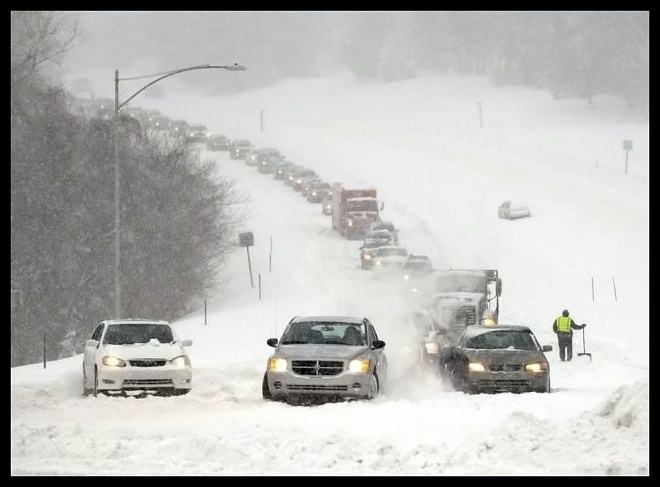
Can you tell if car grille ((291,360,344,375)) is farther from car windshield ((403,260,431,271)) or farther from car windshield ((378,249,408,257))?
car windshield ((378,249,408,257))

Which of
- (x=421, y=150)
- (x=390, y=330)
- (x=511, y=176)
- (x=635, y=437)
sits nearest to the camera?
(x=635, y=437)

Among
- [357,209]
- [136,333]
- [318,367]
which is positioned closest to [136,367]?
[136,333]

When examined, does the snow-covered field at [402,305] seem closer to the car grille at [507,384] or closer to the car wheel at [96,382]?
the car wheel at [96,382]

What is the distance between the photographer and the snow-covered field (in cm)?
1514

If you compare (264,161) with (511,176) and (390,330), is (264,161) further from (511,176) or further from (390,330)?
(390,330)

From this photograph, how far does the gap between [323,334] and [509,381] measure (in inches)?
147

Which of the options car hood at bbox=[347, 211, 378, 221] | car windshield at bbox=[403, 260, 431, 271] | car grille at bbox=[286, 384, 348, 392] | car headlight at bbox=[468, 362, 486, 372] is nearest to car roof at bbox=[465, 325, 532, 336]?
car headlight at bbox=[468, 362, 486, 372]

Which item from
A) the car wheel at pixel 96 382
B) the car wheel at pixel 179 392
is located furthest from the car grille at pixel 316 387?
the car wheel at pixel 96 382

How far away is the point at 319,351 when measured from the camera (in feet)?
71.5

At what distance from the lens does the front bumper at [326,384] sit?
21.3 metres

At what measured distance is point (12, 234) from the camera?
48312 millimetres

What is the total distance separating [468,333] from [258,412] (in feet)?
23.2
